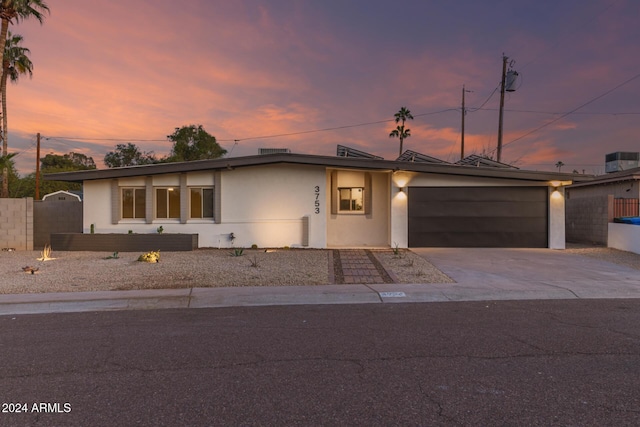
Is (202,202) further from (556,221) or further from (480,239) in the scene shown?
(556,221)

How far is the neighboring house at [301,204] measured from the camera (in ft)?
51.4

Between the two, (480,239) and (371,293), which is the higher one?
(480,239)

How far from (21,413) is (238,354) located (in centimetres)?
207

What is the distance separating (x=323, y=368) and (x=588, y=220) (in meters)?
17.7

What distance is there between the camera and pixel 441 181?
16.0 metres

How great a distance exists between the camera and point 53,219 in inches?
657

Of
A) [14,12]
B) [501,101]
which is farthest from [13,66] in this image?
[501,101]

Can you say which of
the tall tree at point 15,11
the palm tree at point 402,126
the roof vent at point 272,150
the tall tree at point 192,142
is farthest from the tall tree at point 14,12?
the palm tree at point 402,126

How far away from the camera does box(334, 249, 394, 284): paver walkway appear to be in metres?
9.75

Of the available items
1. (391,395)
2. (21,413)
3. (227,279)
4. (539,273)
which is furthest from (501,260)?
(21,413)

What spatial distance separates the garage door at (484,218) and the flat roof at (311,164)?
34.2 inches

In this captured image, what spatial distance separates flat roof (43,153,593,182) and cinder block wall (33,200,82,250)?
186cm

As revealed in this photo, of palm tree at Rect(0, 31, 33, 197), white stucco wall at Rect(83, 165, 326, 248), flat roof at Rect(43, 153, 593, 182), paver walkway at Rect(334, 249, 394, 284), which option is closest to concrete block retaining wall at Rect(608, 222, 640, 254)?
flat roof at Rect(43, 153, 593, 182)

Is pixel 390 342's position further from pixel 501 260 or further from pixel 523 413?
pixel 501 260
